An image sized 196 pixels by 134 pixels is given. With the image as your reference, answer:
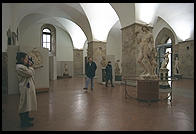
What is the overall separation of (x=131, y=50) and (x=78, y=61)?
1139cm

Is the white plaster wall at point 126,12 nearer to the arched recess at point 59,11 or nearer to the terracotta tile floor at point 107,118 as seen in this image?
the arched recess at point 59,11

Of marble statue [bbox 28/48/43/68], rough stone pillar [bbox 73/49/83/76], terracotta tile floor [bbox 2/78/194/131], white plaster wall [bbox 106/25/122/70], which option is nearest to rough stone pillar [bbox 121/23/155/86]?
terracotta tile floor [bbox 2/78/194/131]

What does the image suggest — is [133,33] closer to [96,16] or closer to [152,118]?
[96,16]

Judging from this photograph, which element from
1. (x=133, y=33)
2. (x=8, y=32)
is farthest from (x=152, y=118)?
(x=8, y=32)

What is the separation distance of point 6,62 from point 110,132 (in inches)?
256

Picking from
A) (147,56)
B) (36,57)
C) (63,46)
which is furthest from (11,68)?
(63,46)

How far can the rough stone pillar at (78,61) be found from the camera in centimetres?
1942

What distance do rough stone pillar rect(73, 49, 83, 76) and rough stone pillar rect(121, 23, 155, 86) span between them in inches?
407

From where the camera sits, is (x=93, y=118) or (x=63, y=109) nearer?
(x=93, y=118)

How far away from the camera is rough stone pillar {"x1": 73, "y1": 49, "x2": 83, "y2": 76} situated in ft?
63.7

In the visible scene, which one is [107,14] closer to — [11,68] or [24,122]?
[11,68]

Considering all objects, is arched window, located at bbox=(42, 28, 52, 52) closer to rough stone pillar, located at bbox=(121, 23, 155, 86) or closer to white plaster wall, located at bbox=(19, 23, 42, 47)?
white plaster wall, located at bbox=(19, 23, 42, 47)

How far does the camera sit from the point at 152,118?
140 inches

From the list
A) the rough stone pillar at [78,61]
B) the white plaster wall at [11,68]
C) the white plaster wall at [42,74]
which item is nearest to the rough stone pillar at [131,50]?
the white plaster wall at [42,74]
